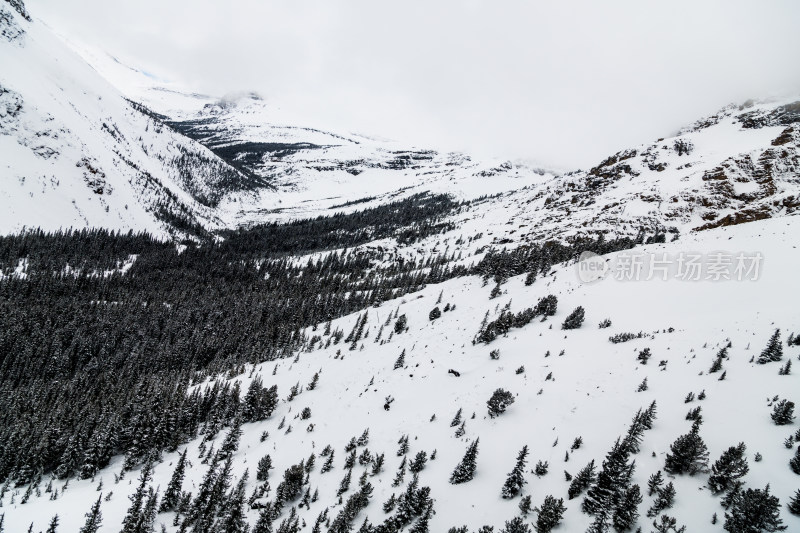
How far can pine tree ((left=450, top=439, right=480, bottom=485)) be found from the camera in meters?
34.0

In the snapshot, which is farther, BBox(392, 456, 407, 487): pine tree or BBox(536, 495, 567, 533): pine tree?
BBox(392, 456, 407, 487): pine tree

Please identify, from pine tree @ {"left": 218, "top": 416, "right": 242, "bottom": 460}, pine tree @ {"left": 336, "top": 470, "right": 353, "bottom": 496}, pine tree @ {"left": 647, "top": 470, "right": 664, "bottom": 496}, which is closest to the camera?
pine tree @ {"left": 647, "top": 470, "right": 664, "bottom": 496}

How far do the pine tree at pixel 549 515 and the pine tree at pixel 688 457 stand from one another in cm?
865

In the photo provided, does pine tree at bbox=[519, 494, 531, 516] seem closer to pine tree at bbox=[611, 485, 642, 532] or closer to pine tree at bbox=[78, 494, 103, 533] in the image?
pine tree at bbox=[611, 485, 642, 532]

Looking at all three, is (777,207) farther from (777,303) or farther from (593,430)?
(593,430)

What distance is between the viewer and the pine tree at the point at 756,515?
65.8 ft

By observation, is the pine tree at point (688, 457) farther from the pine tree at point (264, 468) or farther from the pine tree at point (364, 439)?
the pine tree at point (264, 468)

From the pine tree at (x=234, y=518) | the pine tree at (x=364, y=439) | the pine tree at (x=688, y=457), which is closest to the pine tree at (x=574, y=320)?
the pine tree at (x=688, y=457)

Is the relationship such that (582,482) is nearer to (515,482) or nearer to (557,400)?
(515,482)

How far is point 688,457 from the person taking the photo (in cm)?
2652

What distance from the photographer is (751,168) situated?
132 meters

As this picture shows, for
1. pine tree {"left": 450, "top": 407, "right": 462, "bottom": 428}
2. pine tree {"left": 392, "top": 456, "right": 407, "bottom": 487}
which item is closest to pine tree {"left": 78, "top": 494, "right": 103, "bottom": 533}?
pine tree {"left": 392, "top": 456, "right": 407, "bottom": 487}

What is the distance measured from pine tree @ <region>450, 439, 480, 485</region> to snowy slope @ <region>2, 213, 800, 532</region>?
0.66 metres

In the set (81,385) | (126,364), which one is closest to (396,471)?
(81,385)
